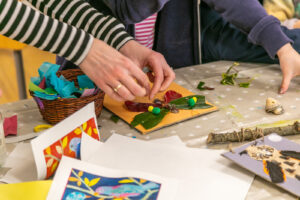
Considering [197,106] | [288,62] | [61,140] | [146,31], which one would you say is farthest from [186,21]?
[61,140]

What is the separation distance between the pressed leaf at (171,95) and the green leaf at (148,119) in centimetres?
9

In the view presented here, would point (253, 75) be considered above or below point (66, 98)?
below

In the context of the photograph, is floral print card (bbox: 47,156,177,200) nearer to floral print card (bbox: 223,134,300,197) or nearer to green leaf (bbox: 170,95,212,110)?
floral print card (bbox: 223,134,300,197)

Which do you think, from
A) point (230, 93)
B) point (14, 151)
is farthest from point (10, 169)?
point (230, 93)

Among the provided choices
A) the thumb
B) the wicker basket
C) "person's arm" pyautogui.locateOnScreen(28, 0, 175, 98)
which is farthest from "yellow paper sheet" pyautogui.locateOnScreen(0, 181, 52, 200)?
the thumb

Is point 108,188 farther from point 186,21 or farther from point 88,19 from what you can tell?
point 186,21

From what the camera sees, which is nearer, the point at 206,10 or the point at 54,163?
the point at 54,163

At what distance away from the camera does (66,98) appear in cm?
83

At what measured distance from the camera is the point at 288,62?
1142mm

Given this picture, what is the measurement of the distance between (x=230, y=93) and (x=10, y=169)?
0.66 m

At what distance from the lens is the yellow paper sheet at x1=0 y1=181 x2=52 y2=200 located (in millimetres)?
617

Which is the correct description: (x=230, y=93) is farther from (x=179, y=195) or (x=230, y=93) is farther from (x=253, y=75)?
(x=179, y=195)

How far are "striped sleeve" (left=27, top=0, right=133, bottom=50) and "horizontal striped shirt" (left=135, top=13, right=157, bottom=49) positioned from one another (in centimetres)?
42

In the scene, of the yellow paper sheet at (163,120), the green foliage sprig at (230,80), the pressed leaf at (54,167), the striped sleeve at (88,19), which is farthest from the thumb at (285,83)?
the pressed leaf at (54,167)
